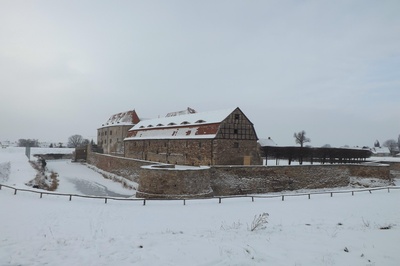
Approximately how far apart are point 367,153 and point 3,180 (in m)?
50.2

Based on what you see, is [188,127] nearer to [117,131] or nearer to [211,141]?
[211,141]

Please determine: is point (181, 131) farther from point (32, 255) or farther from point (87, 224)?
point (32, 255)

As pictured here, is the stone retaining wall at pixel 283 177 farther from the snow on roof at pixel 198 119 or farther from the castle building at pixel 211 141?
the snow on roof at pixel 198 119

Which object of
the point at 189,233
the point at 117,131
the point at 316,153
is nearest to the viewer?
the point at 189,233

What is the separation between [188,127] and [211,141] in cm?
523

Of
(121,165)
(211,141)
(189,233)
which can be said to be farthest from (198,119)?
(189,233)

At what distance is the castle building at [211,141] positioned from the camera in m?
27.9

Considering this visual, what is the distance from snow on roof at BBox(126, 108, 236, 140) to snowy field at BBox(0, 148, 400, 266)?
46.2 ft

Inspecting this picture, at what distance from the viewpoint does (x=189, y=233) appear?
30.4 feet

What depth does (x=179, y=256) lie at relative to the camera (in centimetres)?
688

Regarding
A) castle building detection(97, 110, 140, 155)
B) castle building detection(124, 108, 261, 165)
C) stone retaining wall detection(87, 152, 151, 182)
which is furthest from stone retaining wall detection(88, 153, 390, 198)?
castle building detection(97, 110, 140, 155)

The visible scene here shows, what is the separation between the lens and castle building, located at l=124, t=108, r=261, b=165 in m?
27.9

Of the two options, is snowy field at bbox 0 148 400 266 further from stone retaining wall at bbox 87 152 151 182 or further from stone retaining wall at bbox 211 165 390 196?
stone retaining wall at bbox 87 152 151 182

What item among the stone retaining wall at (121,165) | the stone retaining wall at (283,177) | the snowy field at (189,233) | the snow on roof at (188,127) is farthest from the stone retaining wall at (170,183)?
the snow on roof at (188,127)
